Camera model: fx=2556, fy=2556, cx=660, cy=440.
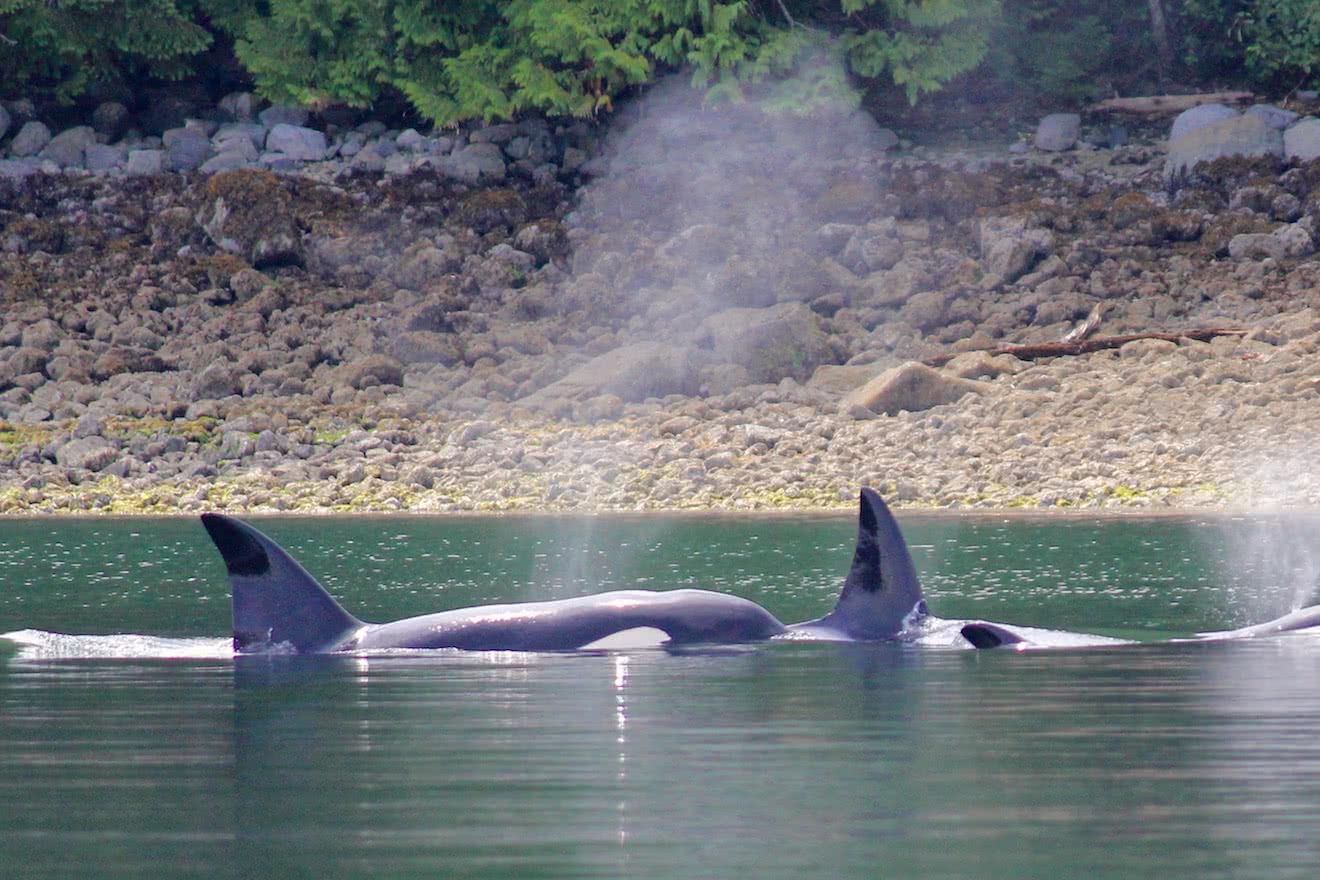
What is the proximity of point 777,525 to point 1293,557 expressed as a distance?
6.68 m

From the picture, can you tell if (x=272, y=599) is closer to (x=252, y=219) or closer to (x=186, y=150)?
(x=252, y=219)

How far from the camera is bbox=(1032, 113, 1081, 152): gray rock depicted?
47250 mm

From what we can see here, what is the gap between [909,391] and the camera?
3653 centimetres

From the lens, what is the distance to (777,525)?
29844 millimetres

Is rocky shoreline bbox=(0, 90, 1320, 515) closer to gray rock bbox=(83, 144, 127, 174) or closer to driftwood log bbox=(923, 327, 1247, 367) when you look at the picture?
driftwood log bbox=(923, 327, 1247, 367)

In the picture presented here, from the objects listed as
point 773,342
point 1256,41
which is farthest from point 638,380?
point 1256,41

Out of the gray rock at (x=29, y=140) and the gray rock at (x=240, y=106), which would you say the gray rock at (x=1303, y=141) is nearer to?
the gray rock at (x=240, y=106)

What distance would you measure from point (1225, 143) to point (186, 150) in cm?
1937

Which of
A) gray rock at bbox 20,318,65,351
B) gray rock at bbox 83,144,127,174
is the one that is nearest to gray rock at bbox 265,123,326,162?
gray rock at bbox 83,144,127,174

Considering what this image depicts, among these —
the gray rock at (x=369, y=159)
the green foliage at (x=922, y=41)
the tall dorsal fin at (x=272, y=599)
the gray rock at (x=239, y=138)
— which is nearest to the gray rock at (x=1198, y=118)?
the green foliage at (x=922, y=41)

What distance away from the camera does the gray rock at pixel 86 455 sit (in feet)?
121

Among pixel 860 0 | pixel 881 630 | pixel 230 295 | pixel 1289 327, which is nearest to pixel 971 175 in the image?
pixel 860 0

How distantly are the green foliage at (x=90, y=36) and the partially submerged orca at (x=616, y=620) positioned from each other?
3274 centimetres

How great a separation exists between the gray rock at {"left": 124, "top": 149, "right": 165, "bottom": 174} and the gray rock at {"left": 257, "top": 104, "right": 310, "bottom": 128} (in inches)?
85.4
